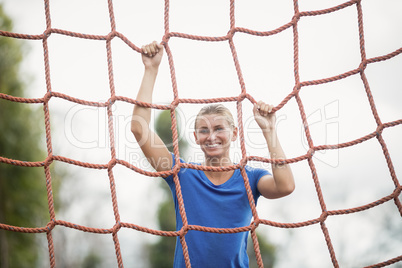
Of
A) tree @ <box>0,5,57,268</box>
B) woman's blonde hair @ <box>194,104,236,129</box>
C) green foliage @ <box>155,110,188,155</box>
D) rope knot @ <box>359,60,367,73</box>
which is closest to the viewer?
rope knot @ <box>359,60,367,73</box>

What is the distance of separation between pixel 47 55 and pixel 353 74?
118cm

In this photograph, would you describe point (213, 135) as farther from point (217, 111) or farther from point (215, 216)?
point (215, 216)

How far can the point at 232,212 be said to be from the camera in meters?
1.35

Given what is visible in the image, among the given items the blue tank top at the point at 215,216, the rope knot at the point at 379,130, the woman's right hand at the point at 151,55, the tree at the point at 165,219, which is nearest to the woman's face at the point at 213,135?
the blue tank top at the point at 215,216

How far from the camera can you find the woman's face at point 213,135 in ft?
4.75

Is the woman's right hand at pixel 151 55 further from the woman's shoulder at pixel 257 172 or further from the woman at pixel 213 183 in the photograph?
the woman's shoulder at pixel 257 172

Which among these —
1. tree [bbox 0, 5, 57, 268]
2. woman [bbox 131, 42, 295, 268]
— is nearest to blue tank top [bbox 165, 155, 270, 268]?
woman [bbox 131, 42, 295, 268]

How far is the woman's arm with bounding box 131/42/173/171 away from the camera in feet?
4.18

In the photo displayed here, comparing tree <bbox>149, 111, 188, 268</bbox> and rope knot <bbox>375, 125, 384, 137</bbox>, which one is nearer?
rope knot <bbox>375, 125, 384, 137</bbox>

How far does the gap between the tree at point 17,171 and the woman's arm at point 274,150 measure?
6.19 metres

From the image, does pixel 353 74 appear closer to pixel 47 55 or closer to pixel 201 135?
pixel 201 135

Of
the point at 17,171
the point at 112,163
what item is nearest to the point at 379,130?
the point at 112,163

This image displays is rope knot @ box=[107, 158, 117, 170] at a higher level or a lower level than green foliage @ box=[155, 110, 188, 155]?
lower

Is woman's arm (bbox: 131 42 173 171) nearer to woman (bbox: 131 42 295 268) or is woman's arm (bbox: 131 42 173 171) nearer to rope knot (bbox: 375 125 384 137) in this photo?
woman (bbox: 131 42 295 268)
